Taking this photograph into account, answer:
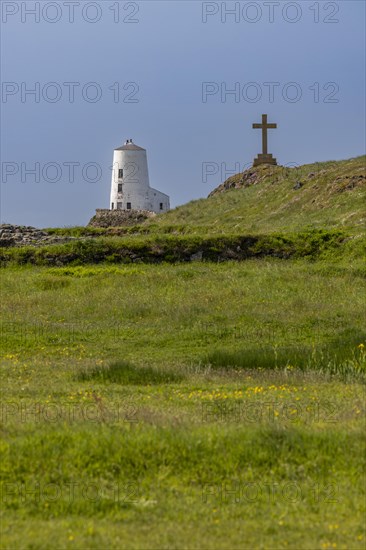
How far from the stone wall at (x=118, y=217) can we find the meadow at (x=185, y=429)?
3352cm

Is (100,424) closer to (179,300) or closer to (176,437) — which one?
(176,437)

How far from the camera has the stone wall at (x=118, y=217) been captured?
5119 centimetres

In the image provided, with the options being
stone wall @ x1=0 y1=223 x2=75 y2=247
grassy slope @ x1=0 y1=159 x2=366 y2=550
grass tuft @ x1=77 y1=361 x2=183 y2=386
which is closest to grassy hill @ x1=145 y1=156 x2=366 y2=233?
stone wall @ x1=0 y1=223 x2=75 y2=247

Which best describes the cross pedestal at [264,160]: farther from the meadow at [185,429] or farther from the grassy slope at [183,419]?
the meadow at [185,429]

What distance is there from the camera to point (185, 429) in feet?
26.4

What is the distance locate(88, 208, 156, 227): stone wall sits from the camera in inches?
2015

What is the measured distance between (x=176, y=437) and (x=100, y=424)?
88 centimetres

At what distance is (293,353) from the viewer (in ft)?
46.0

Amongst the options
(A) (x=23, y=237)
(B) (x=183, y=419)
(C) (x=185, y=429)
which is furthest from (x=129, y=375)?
(A) (x=23, y=237)

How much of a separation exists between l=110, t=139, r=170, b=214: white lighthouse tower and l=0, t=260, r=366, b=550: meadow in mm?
44558

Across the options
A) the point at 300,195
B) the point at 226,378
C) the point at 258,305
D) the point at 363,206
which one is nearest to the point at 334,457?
the point at 226,378

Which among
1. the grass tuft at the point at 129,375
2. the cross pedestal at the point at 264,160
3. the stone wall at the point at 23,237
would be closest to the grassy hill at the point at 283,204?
the cross pedestal at the point at 264,160

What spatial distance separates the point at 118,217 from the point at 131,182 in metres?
10.9

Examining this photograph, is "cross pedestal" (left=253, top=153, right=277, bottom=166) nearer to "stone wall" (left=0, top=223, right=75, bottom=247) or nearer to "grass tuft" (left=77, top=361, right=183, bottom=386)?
"stone wall" (left=0, top=223, right=75, bottom=247)
